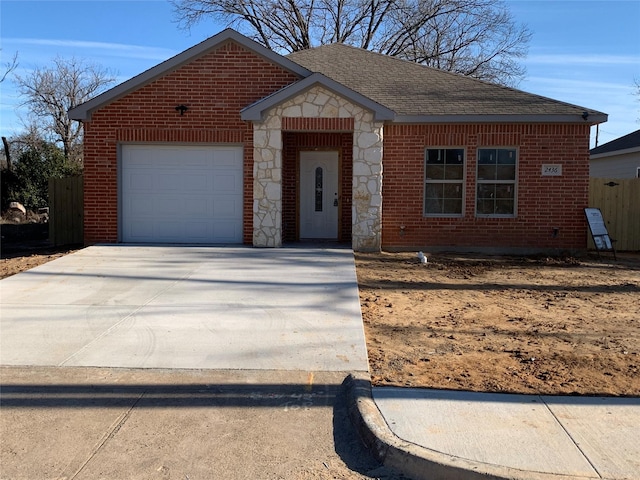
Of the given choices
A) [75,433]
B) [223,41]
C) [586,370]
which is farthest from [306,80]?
[75,433]

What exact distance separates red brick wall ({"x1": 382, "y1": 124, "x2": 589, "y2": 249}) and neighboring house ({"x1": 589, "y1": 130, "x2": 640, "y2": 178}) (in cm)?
1043

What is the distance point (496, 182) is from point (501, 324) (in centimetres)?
706

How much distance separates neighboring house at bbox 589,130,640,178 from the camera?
22.6 metres

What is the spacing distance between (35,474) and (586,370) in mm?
4773

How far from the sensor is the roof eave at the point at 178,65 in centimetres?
1309

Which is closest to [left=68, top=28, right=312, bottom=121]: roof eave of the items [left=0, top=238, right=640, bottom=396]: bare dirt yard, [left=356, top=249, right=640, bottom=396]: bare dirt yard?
[left=0, top=238, right=640, bottom=396]: bare dirt yard

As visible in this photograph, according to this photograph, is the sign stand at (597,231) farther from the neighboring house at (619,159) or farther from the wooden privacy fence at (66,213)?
the wooden privacy fence at (66,213)

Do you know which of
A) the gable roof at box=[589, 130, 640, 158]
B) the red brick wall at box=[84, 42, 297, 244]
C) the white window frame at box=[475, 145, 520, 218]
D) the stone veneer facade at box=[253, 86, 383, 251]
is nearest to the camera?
the stone veneer facade at box=[253, 86, 383, 251]

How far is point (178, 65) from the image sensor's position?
43.3 feet

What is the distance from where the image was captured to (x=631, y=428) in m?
4.32

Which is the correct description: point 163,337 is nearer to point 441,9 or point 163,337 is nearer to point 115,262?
point 115,262

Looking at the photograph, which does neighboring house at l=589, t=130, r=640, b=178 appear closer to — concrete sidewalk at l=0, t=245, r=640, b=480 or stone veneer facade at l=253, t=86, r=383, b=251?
stone veneer facade at l=253, t=86, r=383, b=251

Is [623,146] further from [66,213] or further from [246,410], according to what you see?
[246,410]

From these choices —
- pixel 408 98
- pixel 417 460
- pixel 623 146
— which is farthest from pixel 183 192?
pixel 623 146
